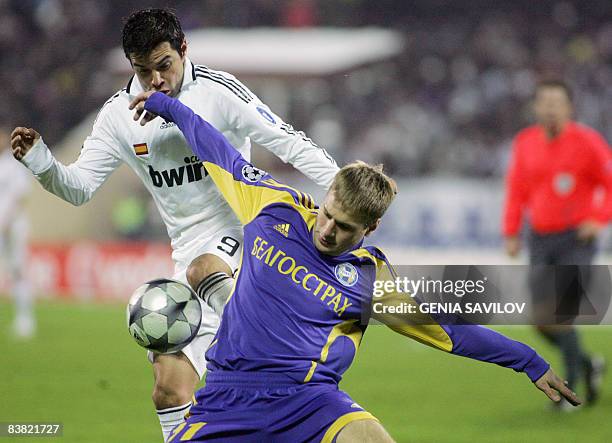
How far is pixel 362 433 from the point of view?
140 inches

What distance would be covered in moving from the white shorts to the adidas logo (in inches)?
30.6

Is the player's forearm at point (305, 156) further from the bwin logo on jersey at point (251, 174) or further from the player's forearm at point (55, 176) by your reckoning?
the player's forearm at point (55, 176)

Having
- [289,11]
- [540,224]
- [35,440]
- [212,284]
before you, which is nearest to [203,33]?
[289,11]

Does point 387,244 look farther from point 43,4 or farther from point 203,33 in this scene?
point 43,4

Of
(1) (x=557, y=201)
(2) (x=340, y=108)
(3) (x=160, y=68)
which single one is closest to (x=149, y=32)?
(3) (x=160, y=68)

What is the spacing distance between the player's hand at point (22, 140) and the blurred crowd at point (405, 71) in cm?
1237

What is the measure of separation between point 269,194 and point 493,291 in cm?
147

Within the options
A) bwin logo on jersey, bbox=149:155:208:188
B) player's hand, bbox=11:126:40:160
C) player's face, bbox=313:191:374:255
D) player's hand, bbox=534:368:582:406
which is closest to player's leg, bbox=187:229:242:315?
bwin logo on jersey, bbox=149:155:208:188

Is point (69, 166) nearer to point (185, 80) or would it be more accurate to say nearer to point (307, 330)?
point (185, 80)

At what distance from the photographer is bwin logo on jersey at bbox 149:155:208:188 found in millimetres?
4812

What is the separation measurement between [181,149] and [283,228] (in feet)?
Result: 3.47

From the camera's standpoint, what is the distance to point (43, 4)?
20438 mm

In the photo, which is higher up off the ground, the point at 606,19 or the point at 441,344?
the point at 606,19

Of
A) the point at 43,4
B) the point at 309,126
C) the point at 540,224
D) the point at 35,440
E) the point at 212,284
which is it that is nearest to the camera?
the point at 212,284
